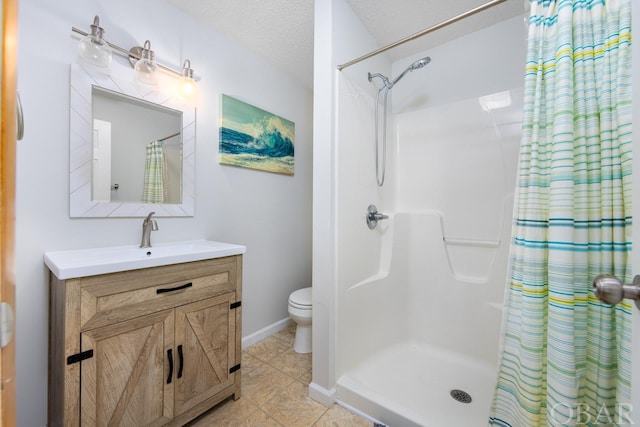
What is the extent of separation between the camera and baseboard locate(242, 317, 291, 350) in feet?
6.64

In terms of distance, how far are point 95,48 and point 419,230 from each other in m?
2.24

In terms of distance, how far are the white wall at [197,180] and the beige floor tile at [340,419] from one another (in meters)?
0.93

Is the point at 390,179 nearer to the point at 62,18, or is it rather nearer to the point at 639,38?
the point at 639,38

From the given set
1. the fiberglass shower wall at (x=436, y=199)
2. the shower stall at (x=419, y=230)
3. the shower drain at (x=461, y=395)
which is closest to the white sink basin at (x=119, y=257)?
the shower stall at (x=419, y=230)

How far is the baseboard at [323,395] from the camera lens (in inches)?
55.9

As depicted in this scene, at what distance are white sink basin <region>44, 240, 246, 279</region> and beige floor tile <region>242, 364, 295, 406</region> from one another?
2.75 ft

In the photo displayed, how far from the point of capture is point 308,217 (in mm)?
2619

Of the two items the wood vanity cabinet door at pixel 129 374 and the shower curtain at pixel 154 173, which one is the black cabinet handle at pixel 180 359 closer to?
the wood vanity cabinet door at pixel 129 374

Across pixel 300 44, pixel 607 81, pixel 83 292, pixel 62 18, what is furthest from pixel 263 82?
pixel 607 81

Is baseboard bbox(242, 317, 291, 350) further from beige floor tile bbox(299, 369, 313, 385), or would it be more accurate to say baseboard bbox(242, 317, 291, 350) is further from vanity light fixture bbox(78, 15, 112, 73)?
vanity light fixture bbox(78, 15, 112, 73)

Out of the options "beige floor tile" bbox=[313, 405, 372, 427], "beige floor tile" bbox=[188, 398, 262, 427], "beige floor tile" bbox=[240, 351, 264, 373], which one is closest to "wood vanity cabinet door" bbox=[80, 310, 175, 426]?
"beige floor tile" bbox=[188, 398, 262, 427]

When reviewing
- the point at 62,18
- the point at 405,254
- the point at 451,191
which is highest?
the point at 62,18

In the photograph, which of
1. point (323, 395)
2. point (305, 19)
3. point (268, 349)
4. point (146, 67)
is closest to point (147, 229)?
point (146, 67)

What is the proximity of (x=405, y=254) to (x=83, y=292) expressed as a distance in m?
1.89
